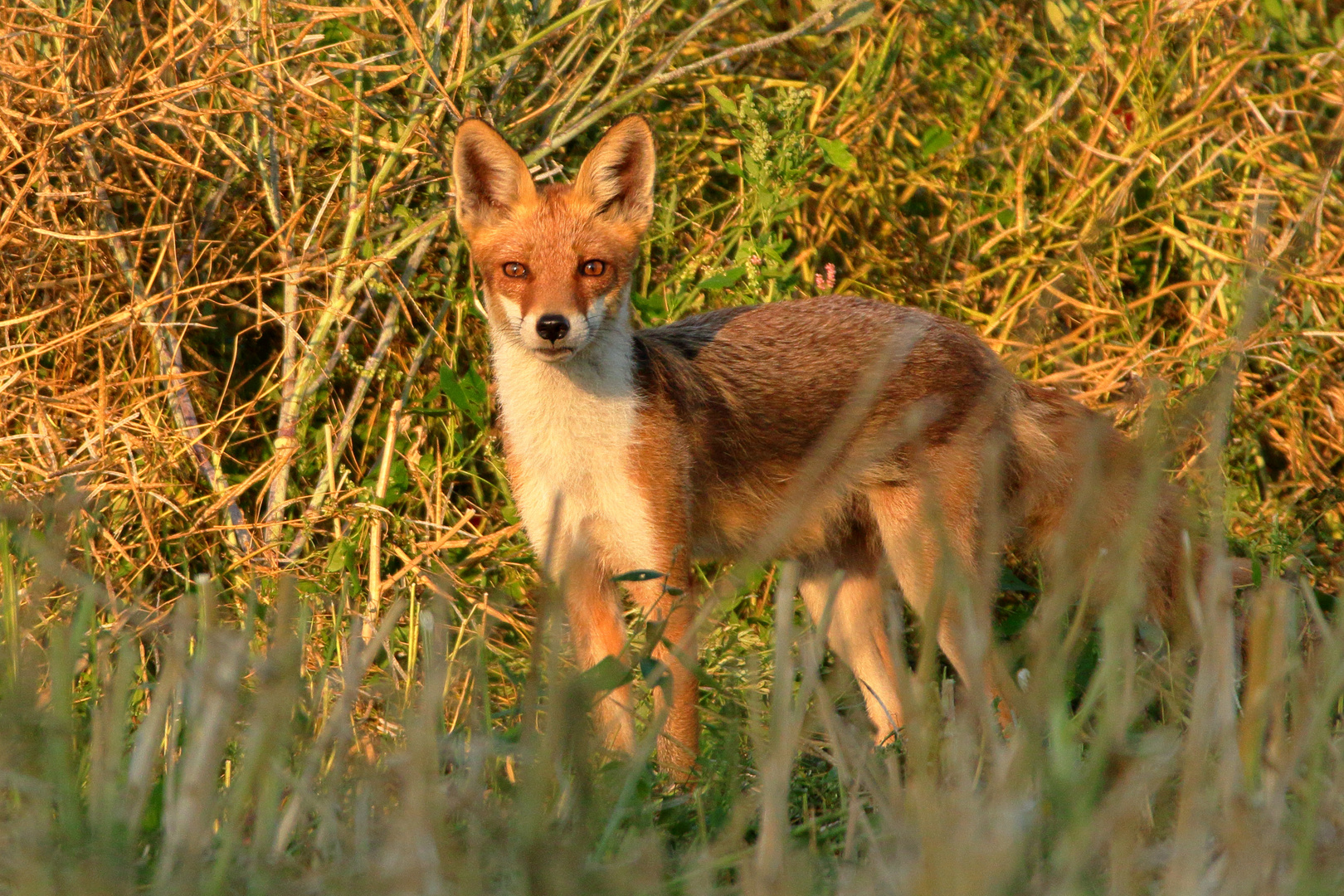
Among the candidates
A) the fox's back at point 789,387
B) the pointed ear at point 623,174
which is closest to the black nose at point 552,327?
the fox's back at point 789,387

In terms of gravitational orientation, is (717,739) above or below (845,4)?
below

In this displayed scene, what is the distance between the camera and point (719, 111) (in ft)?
18.8

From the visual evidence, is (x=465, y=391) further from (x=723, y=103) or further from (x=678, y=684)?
(x=678, y=684)

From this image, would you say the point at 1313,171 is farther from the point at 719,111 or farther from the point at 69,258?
the point at 69,258

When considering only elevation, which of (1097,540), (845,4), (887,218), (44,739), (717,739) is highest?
(845,4)

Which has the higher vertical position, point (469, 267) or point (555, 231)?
point (555, 231)

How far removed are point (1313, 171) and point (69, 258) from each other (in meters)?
5.01

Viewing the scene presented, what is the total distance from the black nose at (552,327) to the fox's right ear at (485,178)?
0.65m

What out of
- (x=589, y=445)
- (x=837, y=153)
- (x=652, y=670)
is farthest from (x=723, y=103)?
(x=652, y=670)

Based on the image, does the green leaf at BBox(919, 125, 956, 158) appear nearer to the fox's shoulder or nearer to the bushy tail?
the fox's shoulder

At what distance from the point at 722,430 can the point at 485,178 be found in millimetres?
1130

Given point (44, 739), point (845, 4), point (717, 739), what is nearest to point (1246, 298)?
point (44, 739)

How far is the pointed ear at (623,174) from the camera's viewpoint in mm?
4273

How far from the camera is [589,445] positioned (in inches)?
161
